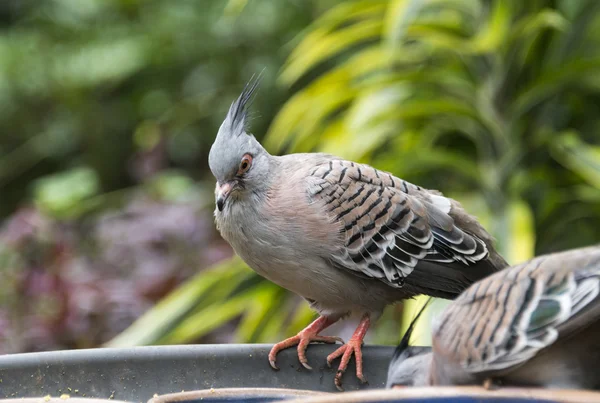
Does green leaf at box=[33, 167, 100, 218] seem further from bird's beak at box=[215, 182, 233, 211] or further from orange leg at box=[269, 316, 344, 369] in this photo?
orange leg at box=[269, 316, 344, 369]

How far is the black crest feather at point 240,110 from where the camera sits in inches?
117

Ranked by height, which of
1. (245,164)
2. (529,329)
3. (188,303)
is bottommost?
(188,303)

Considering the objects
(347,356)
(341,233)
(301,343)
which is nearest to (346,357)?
(347,356)

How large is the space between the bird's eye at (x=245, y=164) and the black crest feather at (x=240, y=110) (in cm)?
9

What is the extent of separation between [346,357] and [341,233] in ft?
1.85

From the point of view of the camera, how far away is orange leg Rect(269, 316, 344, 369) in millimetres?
2475

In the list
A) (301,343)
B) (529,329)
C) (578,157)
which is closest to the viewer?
(529,329)

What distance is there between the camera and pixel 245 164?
3.09 meters

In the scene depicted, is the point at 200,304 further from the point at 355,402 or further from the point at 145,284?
the point at 355,402

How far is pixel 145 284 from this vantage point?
15.2 ft

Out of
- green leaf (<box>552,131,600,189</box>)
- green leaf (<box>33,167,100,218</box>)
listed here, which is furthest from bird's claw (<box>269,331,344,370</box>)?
green leaf (<box>33,167,100,218</box>)

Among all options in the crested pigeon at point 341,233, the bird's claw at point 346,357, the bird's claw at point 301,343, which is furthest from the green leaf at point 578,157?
the bird's claw at point 346,357

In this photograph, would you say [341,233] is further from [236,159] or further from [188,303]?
[188,303]

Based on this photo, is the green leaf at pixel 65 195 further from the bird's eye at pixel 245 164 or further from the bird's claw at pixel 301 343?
the bird's claw at pixel 301 343
